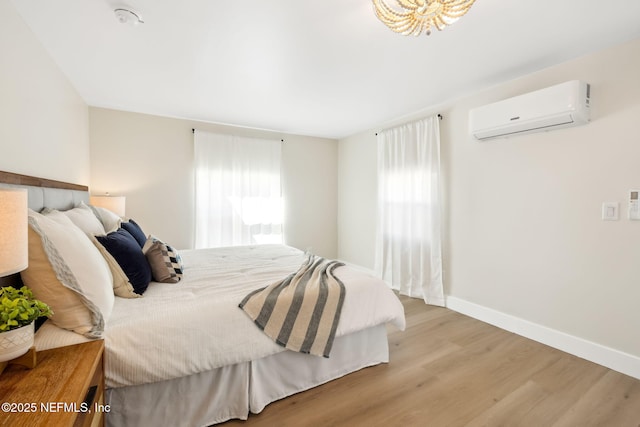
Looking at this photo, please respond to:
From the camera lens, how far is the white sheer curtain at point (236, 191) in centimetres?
399

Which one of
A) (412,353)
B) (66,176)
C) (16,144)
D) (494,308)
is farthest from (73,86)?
(494,308)

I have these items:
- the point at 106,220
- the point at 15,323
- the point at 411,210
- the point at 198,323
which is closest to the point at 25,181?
the point at 106,220

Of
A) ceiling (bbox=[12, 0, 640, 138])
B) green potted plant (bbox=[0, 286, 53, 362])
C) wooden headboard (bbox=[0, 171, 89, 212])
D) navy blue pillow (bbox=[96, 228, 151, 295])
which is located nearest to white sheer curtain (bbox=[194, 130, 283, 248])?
ceiling (bbox=[12, 0, 640, 138])

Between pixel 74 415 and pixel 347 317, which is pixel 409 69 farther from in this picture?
pixel 74 415

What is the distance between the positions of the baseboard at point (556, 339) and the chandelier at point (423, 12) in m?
2.63

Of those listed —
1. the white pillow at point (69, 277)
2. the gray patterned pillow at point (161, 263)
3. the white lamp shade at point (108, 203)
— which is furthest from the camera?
the white lamp shade at point (108, 203)

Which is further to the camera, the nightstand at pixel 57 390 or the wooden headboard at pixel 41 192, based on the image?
the wooden headboard at pixel 41 192

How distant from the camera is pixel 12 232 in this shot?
2.72 feet

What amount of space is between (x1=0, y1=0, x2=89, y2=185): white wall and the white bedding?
1105mm

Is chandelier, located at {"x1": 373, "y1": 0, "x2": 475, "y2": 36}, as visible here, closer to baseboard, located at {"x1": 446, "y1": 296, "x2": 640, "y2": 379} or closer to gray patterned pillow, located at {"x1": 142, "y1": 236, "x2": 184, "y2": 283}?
gray patterned pillow, located at {"x1": 142, "y1": 236, "x2": 184, "y2": 283}

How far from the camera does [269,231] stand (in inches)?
177

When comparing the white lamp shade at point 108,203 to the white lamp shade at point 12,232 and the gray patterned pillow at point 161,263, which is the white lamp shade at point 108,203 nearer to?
the gray patterned pillow at point 161,263

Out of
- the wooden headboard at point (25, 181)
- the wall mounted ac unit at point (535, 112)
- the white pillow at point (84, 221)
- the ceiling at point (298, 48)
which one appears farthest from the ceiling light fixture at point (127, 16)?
the wall mounted ac unit at point (535, 112)

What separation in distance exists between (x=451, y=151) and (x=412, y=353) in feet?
7.33
